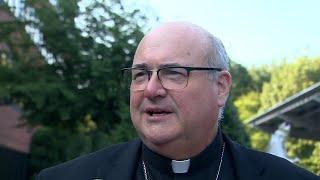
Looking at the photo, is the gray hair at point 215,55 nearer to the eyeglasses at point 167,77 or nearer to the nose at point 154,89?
the eyeglasses at point 167,77

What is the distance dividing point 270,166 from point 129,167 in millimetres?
636

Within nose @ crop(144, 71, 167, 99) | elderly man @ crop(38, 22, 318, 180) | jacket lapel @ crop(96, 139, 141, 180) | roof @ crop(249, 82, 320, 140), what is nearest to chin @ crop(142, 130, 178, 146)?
elderly man @ crop(38, 22, 318, 180)

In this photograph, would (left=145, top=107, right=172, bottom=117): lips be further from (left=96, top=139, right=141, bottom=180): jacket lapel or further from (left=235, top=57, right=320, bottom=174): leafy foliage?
(left=235, top=57, right=320, bottom=174): leafy foliage

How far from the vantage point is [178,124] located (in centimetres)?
238

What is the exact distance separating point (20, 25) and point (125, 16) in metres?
1.85

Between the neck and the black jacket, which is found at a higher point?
the neck

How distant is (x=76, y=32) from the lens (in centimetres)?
1042

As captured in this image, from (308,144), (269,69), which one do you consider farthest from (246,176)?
(269,69)

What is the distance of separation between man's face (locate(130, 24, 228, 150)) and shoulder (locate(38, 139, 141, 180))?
305 millimetres

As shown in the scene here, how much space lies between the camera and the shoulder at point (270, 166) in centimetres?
264

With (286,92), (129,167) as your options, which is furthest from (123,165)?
(286,92)

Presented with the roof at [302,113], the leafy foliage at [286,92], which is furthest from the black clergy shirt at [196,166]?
the roof at [302,113]

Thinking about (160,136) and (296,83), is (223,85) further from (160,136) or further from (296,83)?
(296,83)

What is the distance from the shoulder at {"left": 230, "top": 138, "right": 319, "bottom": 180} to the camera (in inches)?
104
